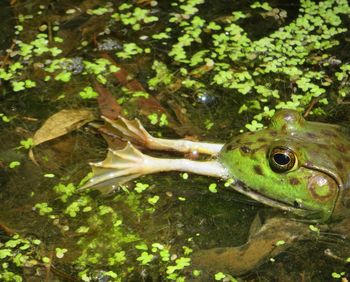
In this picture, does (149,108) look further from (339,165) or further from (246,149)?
(339,165)

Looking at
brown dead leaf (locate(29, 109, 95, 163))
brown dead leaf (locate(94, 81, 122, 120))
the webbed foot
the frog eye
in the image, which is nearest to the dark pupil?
the frog eye

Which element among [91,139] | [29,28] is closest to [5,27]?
[29,28]

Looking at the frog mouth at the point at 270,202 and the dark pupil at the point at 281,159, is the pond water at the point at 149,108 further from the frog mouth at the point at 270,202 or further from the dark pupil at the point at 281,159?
the dark pupil at the point at 281,159

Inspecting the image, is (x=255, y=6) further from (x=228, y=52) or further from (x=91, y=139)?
(x=91, y=139)

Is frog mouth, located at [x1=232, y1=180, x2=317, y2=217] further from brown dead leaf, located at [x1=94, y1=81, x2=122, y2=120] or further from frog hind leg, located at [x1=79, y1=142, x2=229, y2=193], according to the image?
brown dead leaf, located at [x1=94, y1=81, x2=122, y2=120]

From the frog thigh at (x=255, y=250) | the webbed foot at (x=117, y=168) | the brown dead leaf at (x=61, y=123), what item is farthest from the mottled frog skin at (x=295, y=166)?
the brown dead leaf at (x=61, y=123)

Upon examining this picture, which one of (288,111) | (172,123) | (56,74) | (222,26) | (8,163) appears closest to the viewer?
(288,111)
